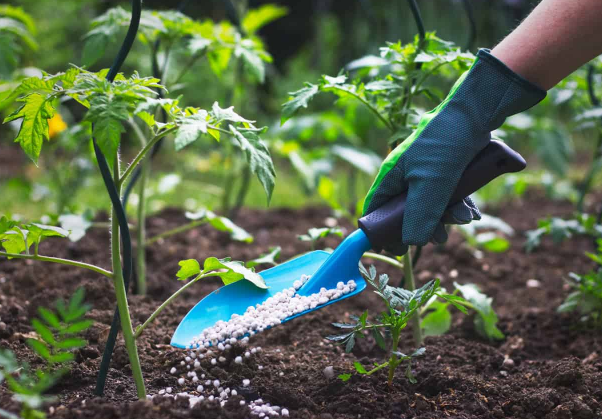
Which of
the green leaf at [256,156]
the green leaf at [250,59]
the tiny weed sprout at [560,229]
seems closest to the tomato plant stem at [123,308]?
the green leaf at [256,156]

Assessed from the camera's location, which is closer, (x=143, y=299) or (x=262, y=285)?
(x=262, y=285)

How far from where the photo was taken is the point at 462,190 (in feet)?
4.88

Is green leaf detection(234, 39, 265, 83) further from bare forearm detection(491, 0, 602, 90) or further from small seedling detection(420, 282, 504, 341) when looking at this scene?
small seedling detection(420, 282, 504, 341)

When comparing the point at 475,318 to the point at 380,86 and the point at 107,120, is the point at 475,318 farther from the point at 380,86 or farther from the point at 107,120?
the point at 107,120

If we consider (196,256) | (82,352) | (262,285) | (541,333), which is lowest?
(541,333)

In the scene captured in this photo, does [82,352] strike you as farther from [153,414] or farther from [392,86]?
[392,86]

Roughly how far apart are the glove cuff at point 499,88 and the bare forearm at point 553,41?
0.03 m

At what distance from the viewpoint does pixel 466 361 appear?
171cm

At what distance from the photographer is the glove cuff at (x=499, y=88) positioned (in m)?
1.37

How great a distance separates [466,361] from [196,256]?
1.24 metres

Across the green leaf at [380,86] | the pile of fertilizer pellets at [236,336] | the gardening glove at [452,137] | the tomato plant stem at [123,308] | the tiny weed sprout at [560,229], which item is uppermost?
the green leaf at [380,86]

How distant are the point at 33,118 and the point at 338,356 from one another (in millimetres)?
1028

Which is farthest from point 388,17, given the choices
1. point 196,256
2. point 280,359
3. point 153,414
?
point 153,414

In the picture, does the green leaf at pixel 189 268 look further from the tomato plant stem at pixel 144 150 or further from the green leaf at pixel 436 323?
the green leaf at pixel 436 323
